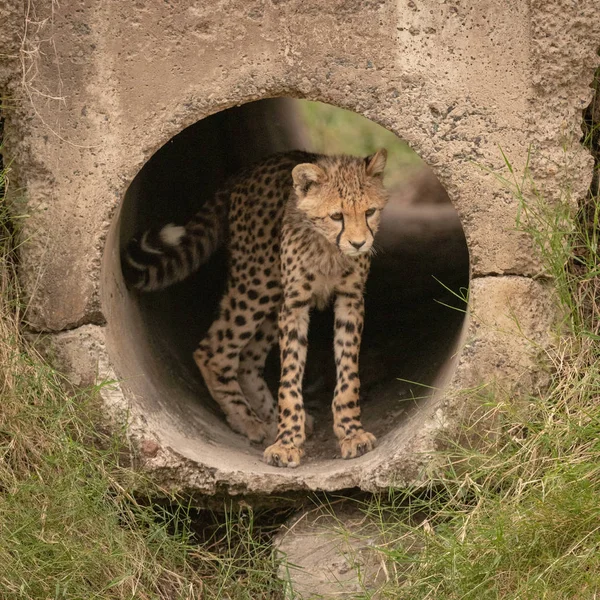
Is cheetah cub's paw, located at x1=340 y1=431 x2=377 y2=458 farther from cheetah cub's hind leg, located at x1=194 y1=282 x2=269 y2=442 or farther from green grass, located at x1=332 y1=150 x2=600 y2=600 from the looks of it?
A: cheetah cub's hind leg, located at x1=194 y1=282 x2=269 y2=442

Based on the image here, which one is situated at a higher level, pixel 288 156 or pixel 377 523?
pixel 288 156

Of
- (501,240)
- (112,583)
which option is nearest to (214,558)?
A: (112,583)

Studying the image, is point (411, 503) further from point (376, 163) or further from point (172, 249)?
point (172, 249)

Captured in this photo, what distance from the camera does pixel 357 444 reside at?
14.8ft

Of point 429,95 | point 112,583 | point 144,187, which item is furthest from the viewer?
point 144,187

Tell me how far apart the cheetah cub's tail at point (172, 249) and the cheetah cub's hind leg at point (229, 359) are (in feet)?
1.00

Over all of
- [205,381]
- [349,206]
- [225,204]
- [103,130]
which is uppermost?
[103,130]

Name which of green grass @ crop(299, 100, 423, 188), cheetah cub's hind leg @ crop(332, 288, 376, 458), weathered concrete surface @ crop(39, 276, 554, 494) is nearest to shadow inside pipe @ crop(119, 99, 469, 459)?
cheetah cub's hind leg @ crop(332, 288, 376, 458)

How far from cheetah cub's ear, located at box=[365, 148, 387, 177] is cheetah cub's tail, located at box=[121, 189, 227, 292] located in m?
1.00

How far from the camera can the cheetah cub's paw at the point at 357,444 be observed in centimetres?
450

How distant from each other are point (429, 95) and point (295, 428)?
5.21 ft

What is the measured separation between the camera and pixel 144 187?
5672 mm

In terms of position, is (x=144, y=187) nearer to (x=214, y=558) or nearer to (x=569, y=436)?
(x=214, y=558)

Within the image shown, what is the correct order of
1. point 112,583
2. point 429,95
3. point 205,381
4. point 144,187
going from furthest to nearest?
1. point 144,187
2. point 205,381
3. point 429,95
4. point 112,583
